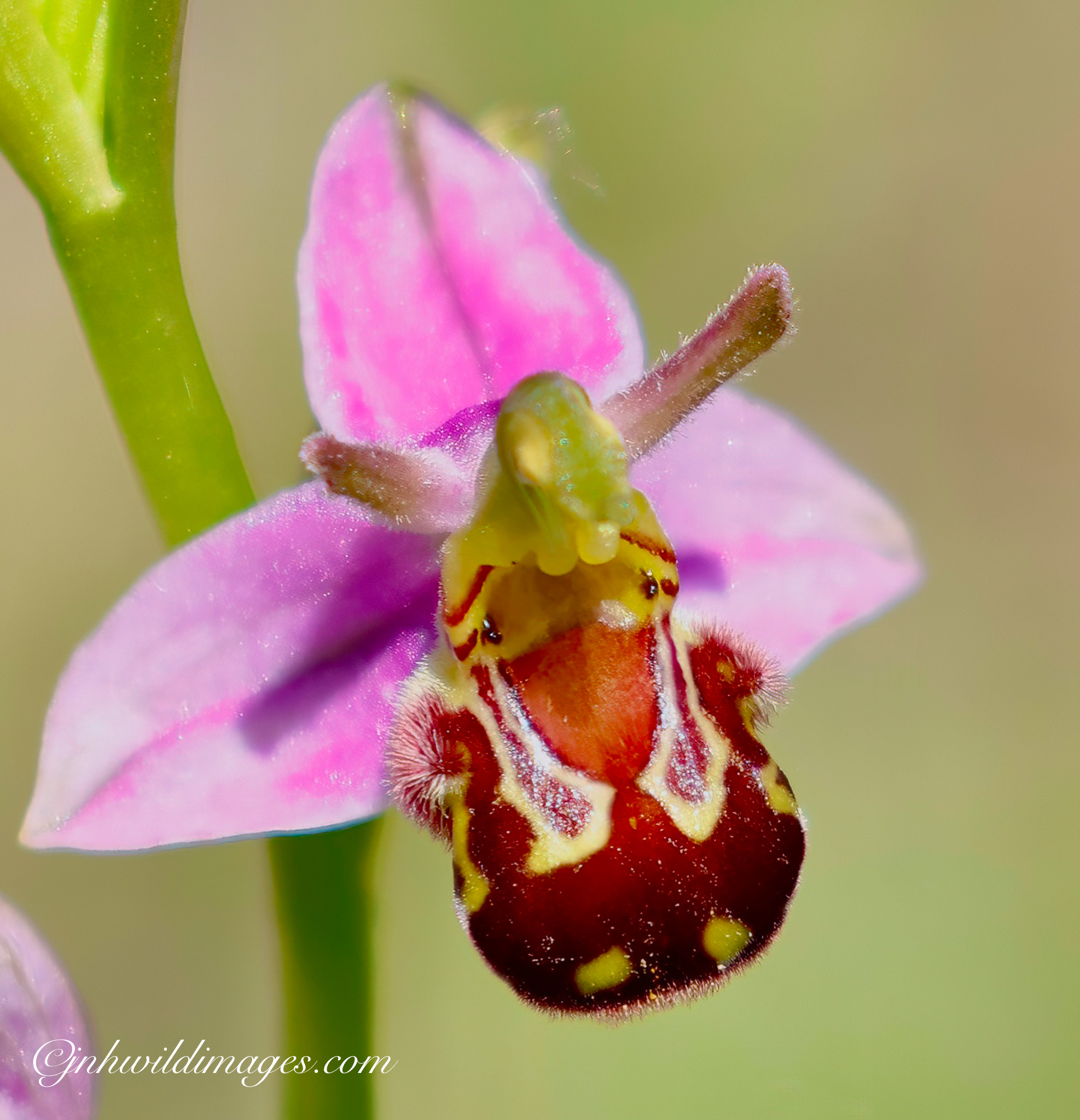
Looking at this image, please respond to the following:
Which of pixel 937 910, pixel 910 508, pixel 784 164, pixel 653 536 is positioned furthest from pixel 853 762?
pixel 653 536

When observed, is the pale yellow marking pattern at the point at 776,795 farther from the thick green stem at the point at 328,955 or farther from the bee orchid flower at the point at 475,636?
the thick green stem at the point at 328,955

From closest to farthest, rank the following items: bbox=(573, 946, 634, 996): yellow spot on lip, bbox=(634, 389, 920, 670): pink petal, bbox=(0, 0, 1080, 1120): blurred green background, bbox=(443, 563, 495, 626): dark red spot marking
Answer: bbox=(573, 946, 634, 996): yellow spot on lip
bbox=(443, 563, 495, 626): dark red spot marking
bbox=(634, 389, 920, 670): pink petal
bbox=(0, 0, 1080, 1120): blurred green background

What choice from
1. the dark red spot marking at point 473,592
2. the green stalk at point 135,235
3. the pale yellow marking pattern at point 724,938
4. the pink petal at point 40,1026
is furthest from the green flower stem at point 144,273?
the pale yellow marking pattern at point 724,938

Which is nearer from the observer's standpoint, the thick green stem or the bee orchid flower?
the bee orchid flower

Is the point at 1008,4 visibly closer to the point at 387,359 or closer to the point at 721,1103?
the point at 721,1103

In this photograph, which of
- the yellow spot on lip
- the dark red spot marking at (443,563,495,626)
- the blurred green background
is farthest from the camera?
the blurred green background

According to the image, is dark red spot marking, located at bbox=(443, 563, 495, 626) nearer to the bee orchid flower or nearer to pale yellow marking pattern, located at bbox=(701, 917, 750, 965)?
the bee orchid flower

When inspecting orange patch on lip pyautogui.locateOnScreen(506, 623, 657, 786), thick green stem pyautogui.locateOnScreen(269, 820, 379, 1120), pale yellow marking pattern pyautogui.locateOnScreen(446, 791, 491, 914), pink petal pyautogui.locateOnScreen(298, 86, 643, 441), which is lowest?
thick green stem pyautogui.locateOnScreen(269, 820, 379, 1120)

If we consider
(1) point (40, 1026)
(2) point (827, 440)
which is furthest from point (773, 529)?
(2) point (827, 440)

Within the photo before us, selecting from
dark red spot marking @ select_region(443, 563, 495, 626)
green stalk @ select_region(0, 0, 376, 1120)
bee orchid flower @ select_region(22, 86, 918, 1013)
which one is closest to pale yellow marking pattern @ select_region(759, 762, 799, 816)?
bee orchid flower @ select_region(22, 86, 918, 1013)

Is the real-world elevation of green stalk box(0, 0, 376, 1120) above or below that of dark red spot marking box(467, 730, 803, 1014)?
above
